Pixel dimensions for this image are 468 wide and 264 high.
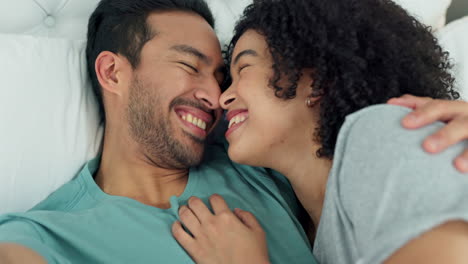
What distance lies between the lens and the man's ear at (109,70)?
1188 mm

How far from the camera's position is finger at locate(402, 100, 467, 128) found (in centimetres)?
60

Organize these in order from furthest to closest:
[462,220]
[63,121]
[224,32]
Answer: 1. [224,32]
2. [63,121]
3. [462,220]

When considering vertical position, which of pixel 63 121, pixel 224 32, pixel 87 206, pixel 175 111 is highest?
pixel 224 32

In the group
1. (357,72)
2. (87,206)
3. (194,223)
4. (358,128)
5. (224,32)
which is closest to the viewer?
(358,128)

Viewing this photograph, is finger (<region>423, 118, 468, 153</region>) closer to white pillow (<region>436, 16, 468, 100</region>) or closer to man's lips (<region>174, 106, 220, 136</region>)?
man's lips (<region>174, 106, 220, 136</region>)

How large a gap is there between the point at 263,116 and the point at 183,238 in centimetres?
33

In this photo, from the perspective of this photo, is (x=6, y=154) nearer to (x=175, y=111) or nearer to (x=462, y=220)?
(x=175, y=111)

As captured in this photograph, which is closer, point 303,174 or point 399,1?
point 303,174

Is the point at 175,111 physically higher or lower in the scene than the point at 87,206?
higher

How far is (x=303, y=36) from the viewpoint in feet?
2.97

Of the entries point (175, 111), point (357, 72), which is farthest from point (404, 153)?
point (175, 111)

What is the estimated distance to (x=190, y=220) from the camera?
945 millimetres

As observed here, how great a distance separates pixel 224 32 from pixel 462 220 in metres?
1.07

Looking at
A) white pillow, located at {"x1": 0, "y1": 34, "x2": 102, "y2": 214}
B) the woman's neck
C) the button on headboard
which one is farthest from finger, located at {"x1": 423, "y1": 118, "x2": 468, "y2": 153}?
the button on headboard
